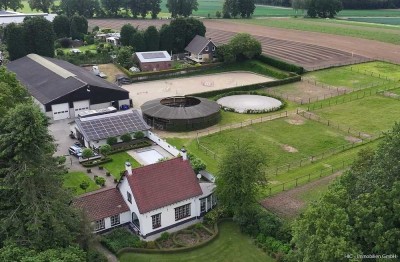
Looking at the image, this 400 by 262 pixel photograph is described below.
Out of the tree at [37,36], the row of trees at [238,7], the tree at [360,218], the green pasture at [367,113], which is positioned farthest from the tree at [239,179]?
the row of trees at [238,7]

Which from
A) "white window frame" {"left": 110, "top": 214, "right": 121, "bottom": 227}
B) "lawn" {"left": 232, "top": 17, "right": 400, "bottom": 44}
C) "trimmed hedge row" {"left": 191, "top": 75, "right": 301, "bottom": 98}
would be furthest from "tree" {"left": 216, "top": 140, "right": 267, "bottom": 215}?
"lawn" {"left": 232, "top": 17, "right": 400, "bottom": 44}

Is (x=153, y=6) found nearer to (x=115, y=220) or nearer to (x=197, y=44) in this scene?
(x=197, y=44)

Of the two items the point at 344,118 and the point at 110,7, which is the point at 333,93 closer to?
the point at 344,118

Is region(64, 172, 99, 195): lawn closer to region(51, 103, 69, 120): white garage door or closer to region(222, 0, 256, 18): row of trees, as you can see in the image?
region(51, 103, 69, 120): white garage door

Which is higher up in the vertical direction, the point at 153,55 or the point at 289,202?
the point at 153,55

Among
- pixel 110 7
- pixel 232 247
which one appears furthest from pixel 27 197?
pixel 110 7

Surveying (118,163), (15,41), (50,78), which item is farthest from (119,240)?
(15,41)

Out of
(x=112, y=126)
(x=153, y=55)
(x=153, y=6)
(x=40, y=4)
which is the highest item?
(x=40, y=4)
